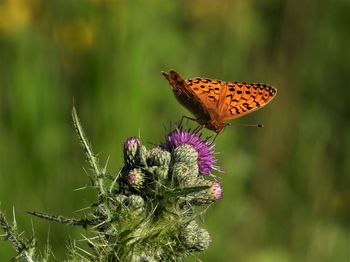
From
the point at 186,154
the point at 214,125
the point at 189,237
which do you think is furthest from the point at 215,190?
the point at 214,125

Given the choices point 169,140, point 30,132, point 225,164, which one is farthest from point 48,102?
point 169,140

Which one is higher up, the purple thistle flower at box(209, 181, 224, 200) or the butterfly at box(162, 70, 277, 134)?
the butterfly at box(162, 70, 277, 134)

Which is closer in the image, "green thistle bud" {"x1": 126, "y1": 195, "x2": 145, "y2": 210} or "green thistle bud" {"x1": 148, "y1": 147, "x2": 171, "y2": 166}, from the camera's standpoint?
"green thistle bud" {"x1": 126, "y1": 195, "x2": 145, "y2": 210}

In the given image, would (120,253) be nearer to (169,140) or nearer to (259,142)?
(169,140)

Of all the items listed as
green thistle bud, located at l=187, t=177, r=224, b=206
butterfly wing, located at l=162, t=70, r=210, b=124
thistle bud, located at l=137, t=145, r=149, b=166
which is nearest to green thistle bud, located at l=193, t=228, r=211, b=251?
green thistle bud, located at l=187, t=177, r=224, b=206

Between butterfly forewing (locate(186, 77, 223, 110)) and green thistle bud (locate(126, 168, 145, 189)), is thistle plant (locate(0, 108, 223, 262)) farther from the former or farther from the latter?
butterfly forewing (locate(186, 77, 223, 110))

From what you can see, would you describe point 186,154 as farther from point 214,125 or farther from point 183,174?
point 214,125

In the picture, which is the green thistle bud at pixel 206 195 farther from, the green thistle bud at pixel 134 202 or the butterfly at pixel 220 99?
the butterfly at pixel 220 99
